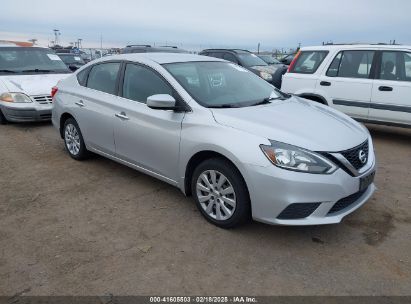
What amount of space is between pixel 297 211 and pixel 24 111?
6.53 metres

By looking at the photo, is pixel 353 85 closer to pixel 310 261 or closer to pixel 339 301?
pixel 310 261

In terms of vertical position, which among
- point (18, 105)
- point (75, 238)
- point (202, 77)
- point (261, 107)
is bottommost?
point (75, 238)

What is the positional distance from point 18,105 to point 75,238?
529 cm

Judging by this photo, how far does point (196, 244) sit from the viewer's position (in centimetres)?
346

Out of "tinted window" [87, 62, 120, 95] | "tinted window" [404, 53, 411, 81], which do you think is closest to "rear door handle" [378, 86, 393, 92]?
"tinted window" [404, 53, 411, 81]

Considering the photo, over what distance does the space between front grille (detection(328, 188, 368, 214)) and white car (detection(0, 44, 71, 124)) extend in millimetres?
6561

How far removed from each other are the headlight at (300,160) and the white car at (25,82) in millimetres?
6239

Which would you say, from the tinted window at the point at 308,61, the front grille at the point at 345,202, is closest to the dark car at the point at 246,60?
the tinted window at the point at 308,61

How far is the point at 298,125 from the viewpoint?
3.60 m

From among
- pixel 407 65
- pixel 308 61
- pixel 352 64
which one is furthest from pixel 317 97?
pixel 407 65

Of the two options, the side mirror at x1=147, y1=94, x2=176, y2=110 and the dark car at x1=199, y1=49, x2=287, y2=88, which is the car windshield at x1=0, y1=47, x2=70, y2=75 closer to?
the dark car at x1=199, y1=49, x2=287, y2=88

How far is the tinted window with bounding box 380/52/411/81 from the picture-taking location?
255 inches

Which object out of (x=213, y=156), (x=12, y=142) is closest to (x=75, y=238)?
(x=213, y=156)

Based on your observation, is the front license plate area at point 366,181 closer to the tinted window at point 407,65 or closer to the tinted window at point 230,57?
the tinted window at point 407,65
